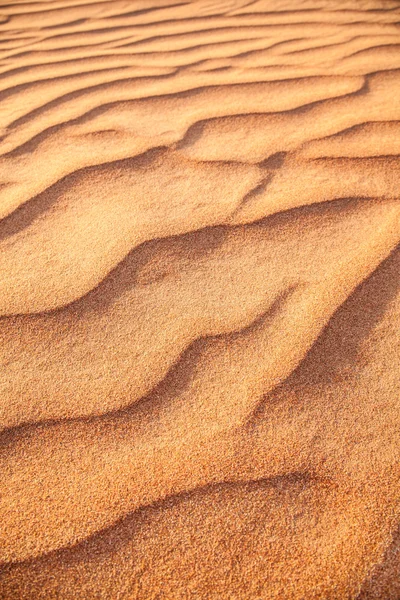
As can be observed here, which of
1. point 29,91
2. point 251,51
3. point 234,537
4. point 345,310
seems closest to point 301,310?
point 345,310

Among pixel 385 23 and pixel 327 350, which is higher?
pixel 385 23

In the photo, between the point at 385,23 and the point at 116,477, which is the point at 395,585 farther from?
the point at 385,23

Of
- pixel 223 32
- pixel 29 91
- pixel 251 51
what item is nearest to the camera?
pixel 29 91

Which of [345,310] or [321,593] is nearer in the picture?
[321,593]

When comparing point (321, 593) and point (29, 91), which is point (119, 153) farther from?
point (321, 593)

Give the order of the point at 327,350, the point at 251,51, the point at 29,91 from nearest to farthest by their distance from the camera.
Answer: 1. the point at 327,350
2. the point at 29,91
3. the point at 251,51

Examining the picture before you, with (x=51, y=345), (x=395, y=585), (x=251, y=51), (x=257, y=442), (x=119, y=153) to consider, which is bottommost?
(x=395, y=585)
